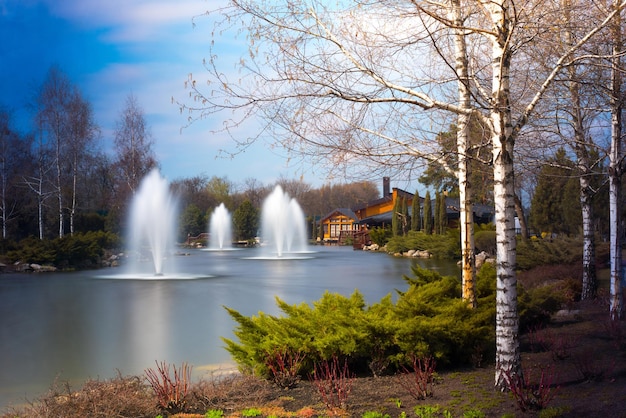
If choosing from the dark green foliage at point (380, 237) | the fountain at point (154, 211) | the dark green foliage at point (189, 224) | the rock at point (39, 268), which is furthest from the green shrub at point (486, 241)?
the dark green foliage at point (189, 224)

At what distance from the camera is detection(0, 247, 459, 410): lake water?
8023 millimetres

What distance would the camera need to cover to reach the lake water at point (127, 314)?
802 cm

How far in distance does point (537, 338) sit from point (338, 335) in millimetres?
2792

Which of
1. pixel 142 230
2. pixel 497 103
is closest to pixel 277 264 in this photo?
pixel 142 230

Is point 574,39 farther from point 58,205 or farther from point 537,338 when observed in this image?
point 58,205

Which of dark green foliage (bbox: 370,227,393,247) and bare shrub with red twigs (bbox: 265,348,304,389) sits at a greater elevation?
dark green foliage (bbox: 370,227,393,247)

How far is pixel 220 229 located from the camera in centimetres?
4669

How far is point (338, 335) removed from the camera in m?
5.86

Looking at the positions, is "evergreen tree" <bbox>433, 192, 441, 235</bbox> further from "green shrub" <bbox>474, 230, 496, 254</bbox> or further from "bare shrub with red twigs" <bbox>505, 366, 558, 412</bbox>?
"bare shrub with red twigs" <bbox>505, 366, 558, 412</bbox>

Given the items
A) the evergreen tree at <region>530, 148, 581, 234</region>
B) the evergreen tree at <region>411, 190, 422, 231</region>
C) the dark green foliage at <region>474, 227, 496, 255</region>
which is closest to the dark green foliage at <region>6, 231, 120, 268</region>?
the dark green foliage at <region>474, 227, 496, 255</region>

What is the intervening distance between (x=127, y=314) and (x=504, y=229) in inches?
367

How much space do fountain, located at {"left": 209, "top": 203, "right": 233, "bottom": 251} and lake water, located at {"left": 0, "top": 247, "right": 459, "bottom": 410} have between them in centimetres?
2341

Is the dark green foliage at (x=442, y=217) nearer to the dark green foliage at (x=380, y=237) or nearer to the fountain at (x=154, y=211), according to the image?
the dark green foliage at (x=380, y=237)

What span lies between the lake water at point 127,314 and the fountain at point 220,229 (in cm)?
2341
